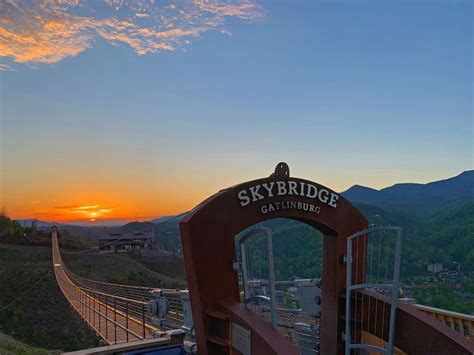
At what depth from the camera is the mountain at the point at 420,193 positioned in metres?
38.2

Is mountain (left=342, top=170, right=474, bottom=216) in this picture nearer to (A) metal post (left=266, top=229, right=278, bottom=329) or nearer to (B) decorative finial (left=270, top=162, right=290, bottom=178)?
(B) decorative finial (left=270, top=162, right=290, bottom=178)

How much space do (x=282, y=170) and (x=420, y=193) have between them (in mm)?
42463

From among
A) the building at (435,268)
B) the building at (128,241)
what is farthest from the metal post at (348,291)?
the building at (128,241)

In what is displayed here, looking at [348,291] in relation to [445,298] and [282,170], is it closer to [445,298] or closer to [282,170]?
[282,170]

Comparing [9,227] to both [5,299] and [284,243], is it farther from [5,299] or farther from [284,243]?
[284,243]

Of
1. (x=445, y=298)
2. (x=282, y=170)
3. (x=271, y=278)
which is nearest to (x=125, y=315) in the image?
(x=282, y=170)

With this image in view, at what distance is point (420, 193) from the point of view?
44.0 m

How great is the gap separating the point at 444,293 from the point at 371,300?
10554 mm

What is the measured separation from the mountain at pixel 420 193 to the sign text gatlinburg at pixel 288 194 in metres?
33.3

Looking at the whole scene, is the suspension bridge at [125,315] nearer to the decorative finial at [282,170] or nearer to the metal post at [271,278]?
the metal post at [271,278]

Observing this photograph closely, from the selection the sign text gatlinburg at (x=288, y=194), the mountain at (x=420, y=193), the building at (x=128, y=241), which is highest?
the mountain at (x=420, y=193)

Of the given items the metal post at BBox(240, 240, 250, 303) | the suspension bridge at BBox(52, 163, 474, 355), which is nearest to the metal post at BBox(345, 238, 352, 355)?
the suspension bridge at BBox(52, 163, 474, 355)

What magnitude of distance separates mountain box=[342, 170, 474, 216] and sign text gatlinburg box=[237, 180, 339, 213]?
33.3 meters

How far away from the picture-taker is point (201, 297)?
4430 millimetres
